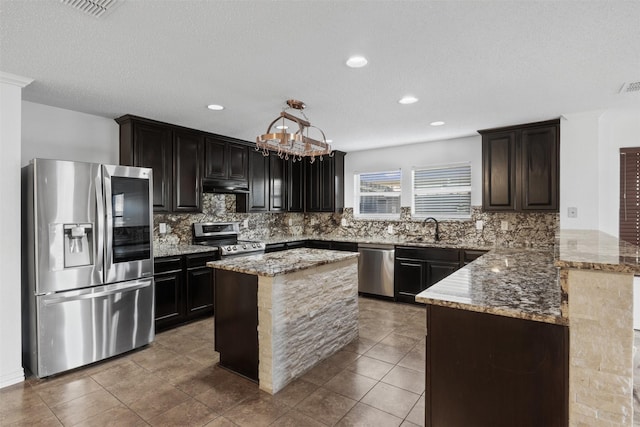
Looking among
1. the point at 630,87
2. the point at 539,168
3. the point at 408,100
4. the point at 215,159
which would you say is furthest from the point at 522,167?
the point at 215,159

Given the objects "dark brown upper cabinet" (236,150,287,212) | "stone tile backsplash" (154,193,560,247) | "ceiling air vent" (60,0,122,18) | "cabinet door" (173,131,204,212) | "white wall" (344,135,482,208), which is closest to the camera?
"ceiling air vent" (60,0,122,18)

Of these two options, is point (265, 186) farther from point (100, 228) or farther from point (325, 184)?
point (100, 228)

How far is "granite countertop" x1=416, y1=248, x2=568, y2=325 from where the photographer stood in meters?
1.43

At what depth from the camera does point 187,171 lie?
172 inches

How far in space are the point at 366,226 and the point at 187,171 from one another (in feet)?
10.2

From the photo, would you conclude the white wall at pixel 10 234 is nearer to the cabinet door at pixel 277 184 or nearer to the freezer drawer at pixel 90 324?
the freezer drawer at pixel 90 324

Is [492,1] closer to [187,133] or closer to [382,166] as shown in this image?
[187,133]

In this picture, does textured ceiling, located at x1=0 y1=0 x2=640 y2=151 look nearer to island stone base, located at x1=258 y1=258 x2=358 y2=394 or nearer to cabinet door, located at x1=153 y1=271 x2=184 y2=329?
island stone base, located at x1=258 y1=258 x2=358 y2=394

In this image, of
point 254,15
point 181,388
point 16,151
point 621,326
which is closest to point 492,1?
point 254,15

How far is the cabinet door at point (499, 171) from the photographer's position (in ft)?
13.9

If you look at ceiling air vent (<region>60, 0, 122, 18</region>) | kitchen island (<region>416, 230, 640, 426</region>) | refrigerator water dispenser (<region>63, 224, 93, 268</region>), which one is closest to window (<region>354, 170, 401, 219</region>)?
kitchen island (<region>416, 230, 640, 426</region>)

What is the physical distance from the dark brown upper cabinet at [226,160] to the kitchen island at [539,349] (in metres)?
3.75

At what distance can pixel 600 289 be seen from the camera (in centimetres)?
128

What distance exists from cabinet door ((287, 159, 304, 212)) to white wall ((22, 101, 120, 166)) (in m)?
2.81
